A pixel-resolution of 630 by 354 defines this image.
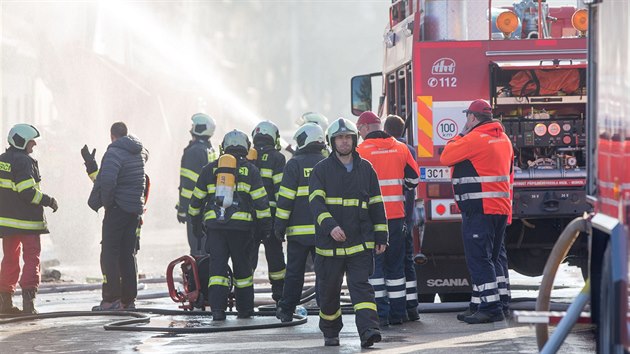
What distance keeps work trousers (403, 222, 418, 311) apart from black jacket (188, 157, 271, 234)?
1.21 m

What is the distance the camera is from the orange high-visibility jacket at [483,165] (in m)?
11.1

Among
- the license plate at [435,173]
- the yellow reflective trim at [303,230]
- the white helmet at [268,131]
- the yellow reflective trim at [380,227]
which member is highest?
the white helmet at [268,131]

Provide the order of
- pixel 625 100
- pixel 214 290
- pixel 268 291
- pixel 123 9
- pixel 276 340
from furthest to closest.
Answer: pixel 123 9 → pixel 268 291 → pixel 214 290 → pixel 276 340 → pixel 625 100

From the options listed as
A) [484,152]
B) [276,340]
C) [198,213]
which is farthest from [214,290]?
[484,152]

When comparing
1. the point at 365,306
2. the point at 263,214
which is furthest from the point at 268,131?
the point at 365,306

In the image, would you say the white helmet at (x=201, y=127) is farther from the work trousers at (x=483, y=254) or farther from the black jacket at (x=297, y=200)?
the work trousers at (x=483, y=254)

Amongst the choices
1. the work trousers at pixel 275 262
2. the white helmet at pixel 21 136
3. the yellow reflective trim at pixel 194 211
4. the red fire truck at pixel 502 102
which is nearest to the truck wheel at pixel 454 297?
the red fire truck at pixel 502 102

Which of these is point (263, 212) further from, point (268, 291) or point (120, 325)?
point (268, 291)

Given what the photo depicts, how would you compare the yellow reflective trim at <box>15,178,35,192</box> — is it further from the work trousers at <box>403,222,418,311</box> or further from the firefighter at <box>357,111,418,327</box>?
the work trousers at <box>403,222,418,311</box>

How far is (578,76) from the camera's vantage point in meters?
11.9

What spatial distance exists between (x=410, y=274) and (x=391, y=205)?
71cm

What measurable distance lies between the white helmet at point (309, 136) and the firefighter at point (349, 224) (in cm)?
169

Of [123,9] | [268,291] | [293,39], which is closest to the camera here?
[268,291]

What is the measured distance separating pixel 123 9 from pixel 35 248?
1506 cm
